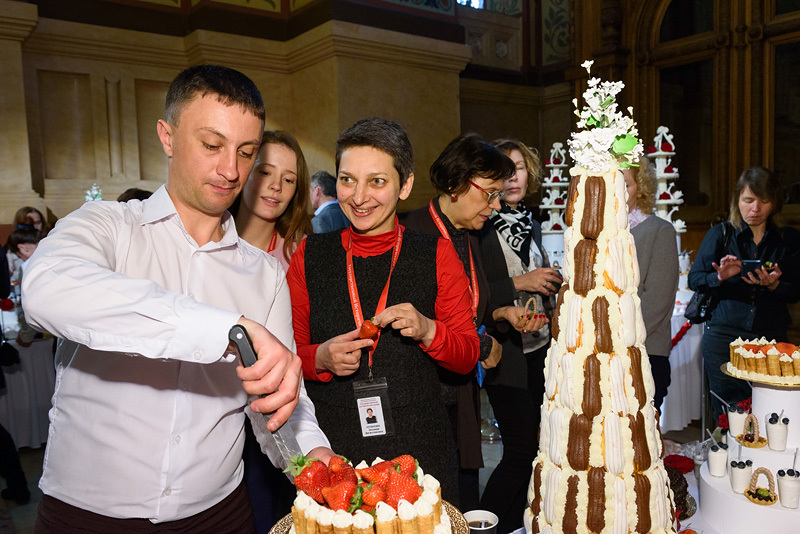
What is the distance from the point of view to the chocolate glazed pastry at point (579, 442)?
64.7 inches

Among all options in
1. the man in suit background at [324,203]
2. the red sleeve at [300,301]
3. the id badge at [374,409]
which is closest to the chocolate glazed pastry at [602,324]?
the id badge at [374,409]

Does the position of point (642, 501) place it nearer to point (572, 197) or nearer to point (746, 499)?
point (746, 499)

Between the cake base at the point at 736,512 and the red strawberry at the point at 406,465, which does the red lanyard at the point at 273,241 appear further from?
the cake base at the point at 736,512

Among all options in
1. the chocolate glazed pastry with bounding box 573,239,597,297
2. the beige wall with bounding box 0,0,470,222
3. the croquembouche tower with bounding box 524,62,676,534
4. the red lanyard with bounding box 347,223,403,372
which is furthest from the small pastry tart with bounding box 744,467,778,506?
the beige wall with bounding box 0,0,470,222

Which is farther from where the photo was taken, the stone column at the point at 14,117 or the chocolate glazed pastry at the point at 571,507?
the stone column at the point at 14,117

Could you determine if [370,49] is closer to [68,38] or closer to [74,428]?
[68,38]

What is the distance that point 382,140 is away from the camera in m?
1.86

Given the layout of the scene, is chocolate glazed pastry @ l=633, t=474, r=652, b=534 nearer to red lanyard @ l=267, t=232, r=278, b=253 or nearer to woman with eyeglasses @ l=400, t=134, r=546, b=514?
woman with eyeglasses @ l=400, t=134, r=546, b=514

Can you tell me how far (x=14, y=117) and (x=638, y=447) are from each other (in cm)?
593

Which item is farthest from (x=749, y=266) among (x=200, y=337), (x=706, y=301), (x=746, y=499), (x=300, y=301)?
(x=200, y=337)

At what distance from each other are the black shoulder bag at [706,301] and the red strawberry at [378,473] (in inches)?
129

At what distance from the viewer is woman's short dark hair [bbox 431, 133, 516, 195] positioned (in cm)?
239

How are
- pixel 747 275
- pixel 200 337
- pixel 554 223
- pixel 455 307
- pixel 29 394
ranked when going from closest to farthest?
pixel 200 337 → pixel 455 307 → pixel 747 275 → pixel 29 394 → pixel 554 223

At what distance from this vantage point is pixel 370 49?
612 cm
